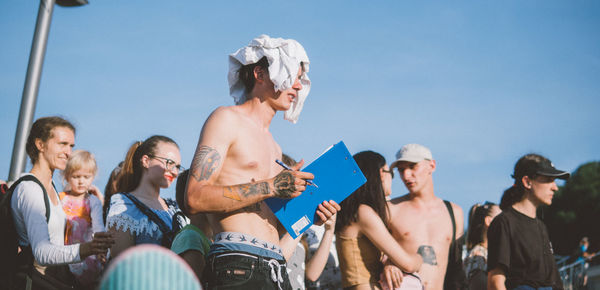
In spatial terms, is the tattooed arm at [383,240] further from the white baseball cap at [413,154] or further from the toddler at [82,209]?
the toddler at [82,209]

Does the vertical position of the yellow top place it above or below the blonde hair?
below

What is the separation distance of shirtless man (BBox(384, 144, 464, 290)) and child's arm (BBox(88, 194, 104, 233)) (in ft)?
8.48

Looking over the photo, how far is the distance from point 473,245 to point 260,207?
4.35 m

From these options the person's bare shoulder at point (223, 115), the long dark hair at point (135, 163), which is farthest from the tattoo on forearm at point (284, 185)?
the long dark hair at point (135, 163)

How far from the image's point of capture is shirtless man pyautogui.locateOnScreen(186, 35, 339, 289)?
8.08 ft

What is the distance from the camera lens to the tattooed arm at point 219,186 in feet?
8.06

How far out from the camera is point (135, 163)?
14.5ft

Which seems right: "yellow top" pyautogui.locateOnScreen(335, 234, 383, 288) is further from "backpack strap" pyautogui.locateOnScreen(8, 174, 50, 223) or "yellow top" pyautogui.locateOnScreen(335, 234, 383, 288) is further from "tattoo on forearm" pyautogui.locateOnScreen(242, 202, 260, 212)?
"backpack strap" pyautogui.locateOnScreen(8, 174, 50, 223)

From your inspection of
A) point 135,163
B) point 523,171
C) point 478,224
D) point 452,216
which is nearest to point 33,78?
point 135,163

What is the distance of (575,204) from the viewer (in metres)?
40.8

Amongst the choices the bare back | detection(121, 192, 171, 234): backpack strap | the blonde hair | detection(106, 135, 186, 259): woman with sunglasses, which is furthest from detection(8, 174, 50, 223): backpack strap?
the bare back

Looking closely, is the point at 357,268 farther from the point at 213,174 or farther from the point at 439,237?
the point at 213,174

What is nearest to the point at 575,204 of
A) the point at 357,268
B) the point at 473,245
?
the point at 473,245

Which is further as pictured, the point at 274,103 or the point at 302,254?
the point at 302,254
